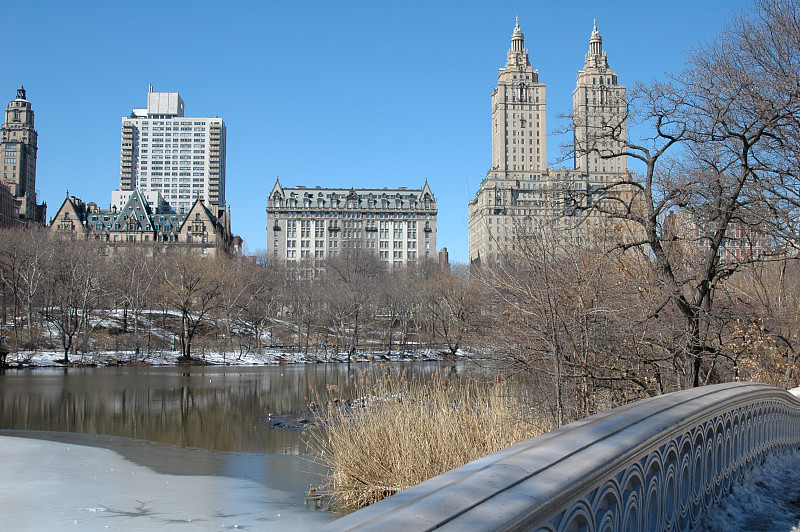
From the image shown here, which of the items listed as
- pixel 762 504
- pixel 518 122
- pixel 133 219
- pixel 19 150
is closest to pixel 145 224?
pixel 133 219

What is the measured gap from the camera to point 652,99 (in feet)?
39.9

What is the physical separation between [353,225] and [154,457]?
428 ft

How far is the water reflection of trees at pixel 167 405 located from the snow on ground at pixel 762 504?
22.1ft

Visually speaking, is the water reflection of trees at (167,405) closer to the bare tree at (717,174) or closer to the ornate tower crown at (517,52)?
the bare tree at (717,174)

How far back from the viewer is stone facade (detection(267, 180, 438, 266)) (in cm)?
14400

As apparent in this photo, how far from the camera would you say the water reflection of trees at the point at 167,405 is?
17484 millimetres

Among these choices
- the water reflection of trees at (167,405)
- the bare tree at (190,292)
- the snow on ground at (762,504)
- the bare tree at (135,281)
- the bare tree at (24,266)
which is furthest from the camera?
the bare tree at (135,281)

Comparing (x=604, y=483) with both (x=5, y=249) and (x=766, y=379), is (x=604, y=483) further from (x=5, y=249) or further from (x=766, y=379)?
(x=5, y=249)

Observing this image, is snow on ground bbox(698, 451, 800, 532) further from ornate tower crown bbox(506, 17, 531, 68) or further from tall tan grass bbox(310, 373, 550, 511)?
ornate tower crown bbox(506, 17, 531, 68)

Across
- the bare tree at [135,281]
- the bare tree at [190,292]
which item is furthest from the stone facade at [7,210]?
the bare tree at [190,292]

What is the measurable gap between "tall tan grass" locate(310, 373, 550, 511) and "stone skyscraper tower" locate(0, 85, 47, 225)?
172 meters

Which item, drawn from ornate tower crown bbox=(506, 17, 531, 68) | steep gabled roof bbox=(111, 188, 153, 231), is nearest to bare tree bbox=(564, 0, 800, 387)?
steep gabled roof bbox=(111, 188, 153, 231)

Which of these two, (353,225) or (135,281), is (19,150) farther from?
(135,281)

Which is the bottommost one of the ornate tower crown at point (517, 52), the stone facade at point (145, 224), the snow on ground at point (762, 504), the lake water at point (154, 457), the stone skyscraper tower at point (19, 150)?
the lake water at point (154, 457)
